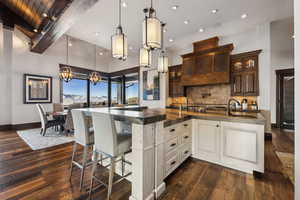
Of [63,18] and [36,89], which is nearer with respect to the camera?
[63,18]

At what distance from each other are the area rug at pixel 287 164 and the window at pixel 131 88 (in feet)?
19.2

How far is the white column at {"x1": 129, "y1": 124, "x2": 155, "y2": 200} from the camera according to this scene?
4.67ft

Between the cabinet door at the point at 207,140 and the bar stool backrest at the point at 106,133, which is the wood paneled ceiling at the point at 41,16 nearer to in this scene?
the bar stool backrest at the point at 106,133

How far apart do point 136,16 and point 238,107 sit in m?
3.86

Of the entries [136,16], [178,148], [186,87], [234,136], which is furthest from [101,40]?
[234,136]

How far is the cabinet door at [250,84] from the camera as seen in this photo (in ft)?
13.2

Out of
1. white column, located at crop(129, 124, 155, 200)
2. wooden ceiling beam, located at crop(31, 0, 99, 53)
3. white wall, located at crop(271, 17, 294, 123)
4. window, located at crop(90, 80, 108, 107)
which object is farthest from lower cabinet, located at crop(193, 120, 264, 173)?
window, located at crop(90, 80, 108, 107)

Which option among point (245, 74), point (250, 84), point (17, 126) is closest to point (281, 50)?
point (245, 74)

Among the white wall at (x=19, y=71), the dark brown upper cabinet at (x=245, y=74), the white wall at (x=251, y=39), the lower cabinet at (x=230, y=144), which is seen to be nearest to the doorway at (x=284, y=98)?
the white wall at (x=251, y=39)

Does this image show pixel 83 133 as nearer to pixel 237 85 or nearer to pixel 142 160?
pixel 142 160

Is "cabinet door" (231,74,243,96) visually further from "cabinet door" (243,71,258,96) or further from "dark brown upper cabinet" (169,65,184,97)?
"dark brown upper cabinet" (169,65,184,97)

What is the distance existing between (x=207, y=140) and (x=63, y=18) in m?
4.30

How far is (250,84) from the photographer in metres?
4.09

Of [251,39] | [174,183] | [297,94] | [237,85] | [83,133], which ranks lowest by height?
[174,183]
